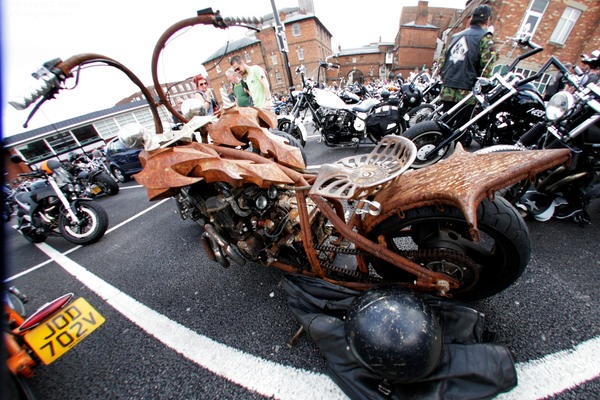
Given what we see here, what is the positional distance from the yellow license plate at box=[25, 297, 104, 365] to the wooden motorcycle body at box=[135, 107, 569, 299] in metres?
0.81

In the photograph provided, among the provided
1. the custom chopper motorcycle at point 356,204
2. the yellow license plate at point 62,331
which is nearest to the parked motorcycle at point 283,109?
the custom chopper motorcycle at point 356,204

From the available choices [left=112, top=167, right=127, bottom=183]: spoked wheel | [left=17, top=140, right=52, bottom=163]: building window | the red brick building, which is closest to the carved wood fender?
[left=112, top=167, right=127, bottom=183]: spoked wheel

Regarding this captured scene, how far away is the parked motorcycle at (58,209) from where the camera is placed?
3404 mm

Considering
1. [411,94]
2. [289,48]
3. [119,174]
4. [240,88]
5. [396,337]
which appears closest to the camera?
[396,337]

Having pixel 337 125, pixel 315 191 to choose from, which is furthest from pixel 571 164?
pixel 337 125

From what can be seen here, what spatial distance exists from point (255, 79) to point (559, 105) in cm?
443

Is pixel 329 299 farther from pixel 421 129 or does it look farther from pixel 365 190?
pixel 421 129

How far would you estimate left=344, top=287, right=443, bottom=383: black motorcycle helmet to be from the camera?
3.20ft

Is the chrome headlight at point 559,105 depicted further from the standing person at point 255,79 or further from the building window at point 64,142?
the standing person at point 255,79

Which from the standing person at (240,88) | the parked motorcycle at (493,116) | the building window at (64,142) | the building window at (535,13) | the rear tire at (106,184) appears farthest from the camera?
the building window at (535,13)

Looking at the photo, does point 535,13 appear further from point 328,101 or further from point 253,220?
point 253,220

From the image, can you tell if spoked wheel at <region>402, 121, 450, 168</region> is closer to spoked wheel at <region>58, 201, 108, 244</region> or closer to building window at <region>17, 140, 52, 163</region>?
spoked wheel at <region>58, 201, 108, 244</region>

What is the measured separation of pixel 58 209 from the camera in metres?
3.70

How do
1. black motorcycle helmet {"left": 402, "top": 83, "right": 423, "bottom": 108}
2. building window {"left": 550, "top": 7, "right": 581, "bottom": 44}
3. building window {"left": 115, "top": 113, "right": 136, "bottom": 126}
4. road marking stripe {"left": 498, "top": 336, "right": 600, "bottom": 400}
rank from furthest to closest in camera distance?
building window {"left": 115, "top": 113, "right": 136, "bottom": 126}, building window {"left": 550, "top": 7, "right": 581, "bottom": 44}, black motorcycle helmet {"left": 402, "top": 83, "right": 423, "bottom": 108}, road marking stripe {"left": 498, "top": 336, "right": 600, "bottom": 400}
